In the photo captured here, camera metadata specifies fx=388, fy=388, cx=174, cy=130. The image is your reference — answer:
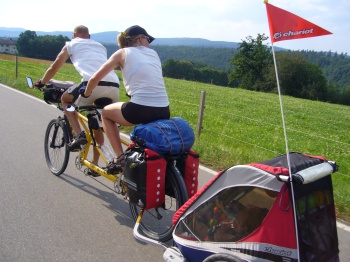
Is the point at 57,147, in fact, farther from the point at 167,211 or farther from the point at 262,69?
the point at 262,69

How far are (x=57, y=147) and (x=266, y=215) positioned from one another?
3.95 m

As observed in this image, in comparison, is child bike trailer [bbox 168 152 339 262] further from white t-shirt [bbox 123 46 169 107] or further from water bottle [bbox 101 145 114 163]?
water bottle [bbox 101 145 114 163]

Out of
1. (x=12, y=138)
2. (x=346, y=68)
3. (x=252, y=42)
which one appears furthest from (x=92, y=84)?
(x=346, y=68)

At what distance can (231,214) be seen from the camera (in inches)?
108

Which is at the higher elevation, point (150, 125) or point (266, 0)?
point (266, 0)

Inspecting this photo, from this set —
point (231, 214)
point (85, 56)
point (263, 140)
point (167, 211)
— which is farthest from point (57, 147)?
point (263, 140)

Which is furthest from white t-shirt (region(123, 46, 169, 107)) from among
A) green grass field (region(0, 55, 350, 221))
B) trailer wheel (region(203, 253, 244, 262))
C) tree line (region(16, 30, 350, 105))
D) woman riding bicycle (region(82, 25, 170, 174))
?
tree line (region(16, 30, 350, 105))

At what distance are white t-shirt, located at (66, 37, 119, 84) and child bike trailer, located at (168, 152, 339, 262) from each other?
256cm

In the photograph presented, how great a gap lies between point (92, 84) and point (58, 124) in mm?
1637

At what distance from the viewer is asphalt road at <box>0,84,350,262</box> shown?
3.58 metres

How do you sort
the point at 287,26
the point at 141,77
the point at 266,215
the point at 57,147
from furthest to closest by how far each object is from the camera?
the point at 57,147 → the point at 141,77 → the point at 287,26 → the point at 266,215

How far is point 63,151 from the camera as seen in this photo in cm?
563

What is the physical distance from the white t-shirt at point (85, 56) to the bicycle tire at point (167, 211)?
1.73m

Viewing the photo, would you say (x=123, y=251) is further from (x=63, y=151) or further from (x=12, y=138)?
(x=12, y=138)
